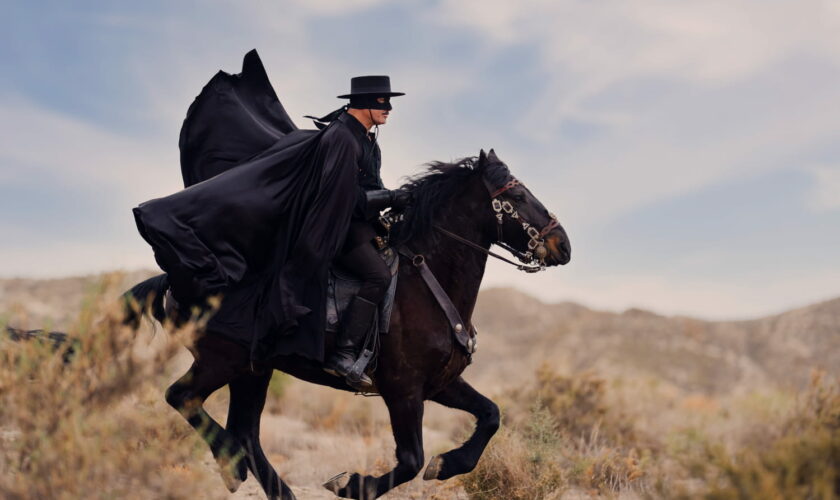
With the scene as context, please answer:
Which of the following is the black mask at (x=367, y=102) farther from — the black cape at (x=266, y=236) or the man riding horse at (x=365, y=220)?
the black cape at (x=266, y=236)

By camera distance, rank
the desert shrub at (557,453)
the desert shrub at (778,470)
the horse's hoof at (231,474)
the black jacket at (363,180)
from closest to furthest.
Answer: the desert shrub at (778,470) < the horse's hoof at (231,474) < the black jacket at (363,180) < the desert shrub at (557,453)

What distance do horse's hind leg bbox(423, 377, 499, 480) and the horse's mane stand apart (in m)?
1.22

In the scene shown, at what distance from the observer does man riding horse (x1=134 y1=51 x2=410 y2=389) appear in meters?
5.66

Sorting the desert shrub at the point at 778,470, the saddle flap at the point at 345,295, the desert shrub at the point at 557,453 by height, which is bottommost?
the desert shrub at the point at 557,453

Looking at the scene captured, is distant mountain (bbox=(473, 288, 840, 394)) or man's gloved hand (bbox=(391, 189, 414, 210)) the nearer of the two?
man's gloved hand (bbox=(391, 189, 414, 210))

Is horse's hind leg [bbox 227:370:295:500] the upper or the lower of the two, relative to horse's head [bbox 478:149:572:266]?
lower

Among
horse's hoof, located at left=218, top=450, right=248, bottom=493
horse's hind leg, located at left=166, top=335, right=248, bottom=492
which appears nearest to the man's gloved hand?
horse's hind leg, located at left=166, top=335, right=248, bottom=492

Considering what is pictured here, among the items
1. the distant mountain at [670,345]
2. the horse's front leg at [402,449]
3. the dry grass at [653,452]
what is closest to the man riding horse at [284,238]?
the horse's front leg at [402,449]

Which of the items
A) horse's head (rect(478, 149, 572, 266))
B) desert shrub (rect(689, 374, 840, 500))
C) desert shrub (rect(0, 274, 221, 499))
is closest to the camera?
desert shrub (rect(689, 374, 840, 500))

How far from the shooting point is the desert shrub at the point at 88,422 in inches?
156

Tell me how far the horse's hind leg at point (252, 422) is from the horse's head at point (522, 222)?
7.18 feet

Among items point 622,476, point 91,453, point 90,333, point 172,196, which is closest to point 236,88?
point 172,196

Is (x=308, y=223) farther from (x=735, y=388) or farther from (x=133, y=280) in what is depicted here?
(x=735, y=388)

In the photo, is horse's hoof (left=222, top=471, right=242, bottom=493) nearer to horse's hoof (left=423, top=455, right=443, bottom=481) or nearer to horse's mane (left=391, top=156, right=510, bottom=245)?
horse's hoof (left=423, top=455, right=443, bottom=481)
